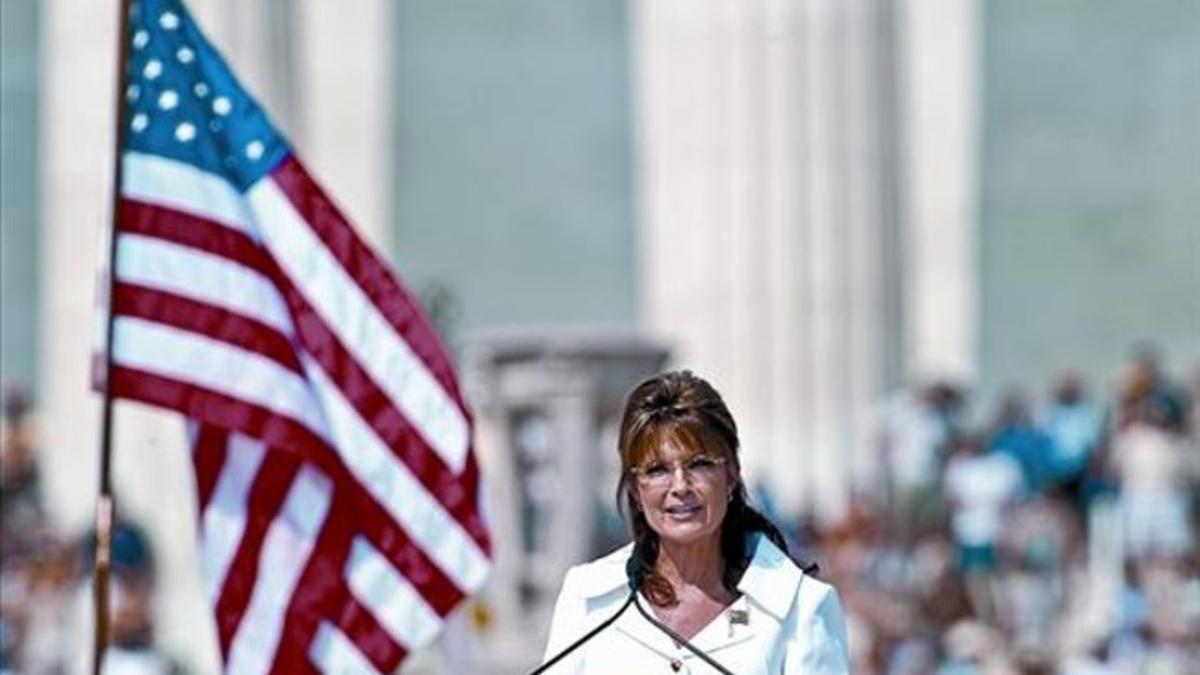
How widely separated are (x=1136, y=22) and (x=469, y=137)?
702 centimetres

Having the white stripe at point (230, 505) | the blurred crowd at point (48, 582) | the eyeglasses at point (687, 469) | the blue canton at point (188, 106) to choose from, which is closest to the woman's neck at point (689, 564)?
the eyeglasses at point (687, 469)

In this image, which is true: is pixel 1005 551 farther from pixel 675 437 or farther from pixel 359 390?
pixel 675 437

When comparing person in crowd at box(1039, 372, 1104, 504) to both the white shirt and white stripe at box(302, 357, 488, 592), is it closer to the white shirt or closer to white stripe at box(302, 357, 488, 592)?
the white shirt

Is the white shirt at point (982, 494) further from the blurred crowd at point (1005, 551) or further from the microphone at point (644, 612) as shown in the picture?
the microphone at point (644, 612)

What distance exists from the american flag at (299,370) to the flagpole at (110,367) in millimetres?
248

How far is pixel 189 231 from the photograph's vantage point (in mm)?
14875

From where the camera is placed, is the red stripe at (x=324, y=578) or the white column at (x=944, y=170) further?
the white column at (x=944, y=170)

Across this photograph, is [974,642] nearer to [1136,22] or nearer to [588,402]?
[588,402]

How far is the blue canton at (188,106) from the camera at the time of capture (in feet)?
48.3

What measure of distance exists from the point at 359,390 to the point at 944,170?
127ft

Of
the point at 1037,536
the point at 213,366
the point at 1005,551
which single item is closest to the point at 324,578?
the point at 213,366

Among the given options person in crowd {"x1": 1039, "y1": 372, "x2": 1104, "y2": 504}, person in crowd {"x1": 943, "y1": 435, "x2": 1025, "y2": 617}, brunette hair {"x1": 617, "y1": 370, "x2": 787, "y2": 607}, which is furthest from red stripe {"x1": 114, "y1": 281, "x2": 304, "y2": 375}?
person in crowd {"x1": 1039, "y1": 372, "x2": 1104, "y2": 504}

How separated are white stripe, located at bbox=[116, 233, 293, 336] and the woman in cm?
416

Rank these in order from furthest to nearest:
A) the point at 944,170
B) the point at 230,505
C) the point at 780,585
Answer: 1. the point at 944,170
2. the point at 230,505
3. the point at 780,585
